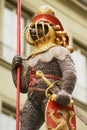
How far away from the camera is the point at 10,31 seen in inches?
767

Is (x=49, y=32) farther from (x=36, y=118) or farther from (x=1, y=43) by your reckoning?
(x=1, y=43)

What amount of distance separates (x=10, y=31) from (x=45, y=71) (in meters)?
14.0

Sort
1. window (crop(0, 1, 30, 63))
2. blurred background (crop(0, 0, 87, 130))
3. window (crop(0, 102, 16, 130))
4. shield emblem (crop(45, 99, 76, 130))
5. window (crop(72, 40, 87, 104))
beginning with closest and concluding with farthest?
1. shield emblem (crop(45, 99, 76, 130))
2. window (crop(0, 102, 16, 130))
3. blurred background (crop(0, 0, 87, 130))
4. window (crop(0, 1, 30, 63))
5. window (crop(72, 40, 87, 104))

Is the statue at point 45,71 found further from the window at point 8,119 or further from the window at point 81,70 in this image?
the window at point 81,70

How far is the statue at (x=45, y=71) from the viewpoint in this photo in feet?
17.7

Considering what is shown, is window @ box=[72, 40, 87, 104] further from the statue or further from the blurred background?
the statue

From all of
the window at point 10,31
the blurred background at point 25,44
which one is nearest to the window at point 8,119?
the blurred background at point 25,44

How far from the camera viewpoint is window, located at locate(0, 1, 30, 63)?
1888cm

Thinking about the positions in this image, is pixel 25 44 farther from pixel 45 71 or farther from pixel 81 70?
pixel 45 71

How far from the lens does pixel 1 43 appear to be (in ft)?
61.8

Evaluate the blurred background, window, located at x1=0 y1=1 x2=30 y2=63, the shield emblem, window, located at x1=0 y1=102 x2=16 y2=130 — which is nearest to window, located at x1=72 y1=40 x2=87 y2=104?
the blurred background

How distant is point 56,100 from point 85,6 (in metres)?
16.5

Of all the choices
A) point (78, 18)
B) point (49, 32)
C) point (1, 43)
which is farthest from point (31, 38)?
point (78, 18)

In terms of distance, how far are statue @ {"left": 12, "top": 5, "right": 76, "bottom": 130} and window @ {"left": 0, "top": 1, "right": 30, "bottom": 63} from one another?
13.0m
